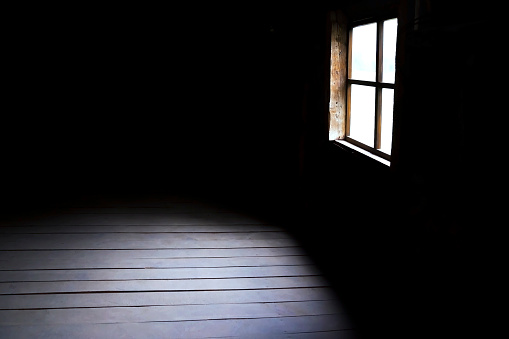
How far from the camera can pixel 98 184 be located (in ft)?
19.6

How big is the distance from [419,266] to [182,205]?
9.87ft

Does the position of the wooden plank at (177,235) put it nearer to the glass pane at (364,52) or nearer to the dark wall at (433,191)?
the dark wall at (433,191)

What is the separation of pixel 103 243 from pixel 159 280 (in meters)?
0.83

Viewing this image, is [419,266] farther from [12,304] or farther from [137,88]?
[137,88]

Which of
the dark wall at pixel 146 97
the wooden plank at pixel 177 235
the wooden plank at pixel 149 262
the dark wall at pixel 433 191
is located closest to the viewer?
the dark wall at pixel 433 191

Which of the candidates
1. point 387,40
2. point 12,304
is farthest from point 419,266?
point 12,304

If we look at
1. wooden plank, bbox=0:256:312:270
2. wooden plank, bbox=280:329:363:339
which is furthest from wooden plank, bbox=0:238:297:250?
wooden plank, bbox=280:329:363:339

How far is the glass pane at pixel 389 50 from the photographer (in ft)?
9.77

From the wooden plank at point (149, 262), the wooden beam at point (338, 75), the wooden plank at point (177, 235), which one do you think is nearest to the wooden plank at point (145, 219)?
the wooden plank at point (177, 235)

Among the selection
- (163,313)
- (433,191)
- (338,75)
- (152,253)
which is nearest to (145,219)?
(152,253)

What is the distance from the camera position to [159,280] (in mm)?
3463

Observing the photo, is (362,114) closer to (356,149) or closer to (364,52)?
(356,149)

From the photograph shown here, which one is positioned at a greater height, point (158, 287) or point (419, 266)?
point (419, 266)

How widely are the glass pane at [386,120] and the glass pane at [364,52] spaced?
219 millimetres
